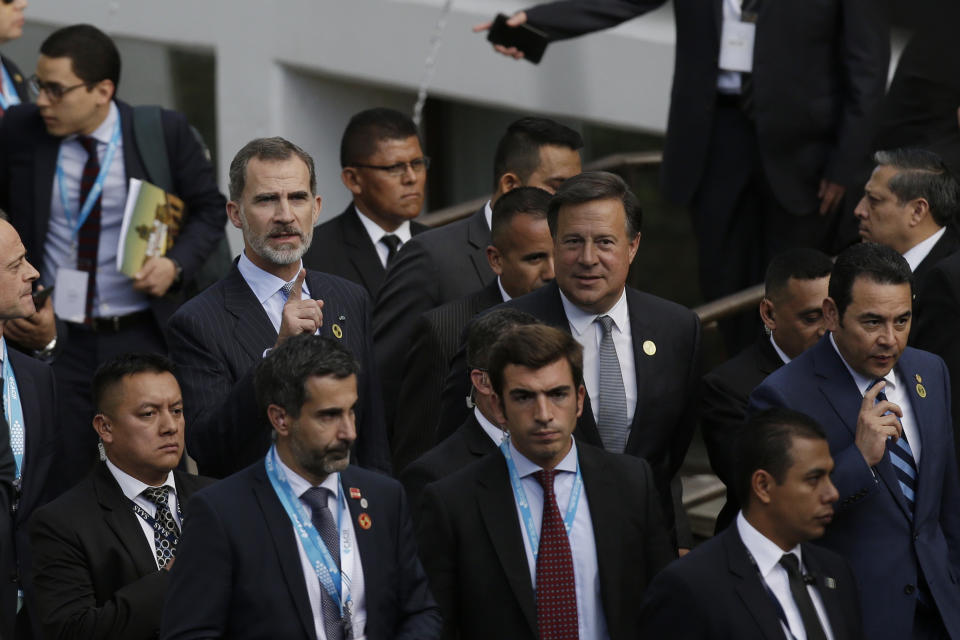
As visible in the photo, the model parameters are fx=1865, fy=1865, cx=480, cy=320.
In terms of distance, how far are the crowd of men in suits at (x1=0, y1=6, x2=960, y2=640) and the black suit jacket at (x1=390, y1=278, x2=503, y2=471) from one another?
0.01m

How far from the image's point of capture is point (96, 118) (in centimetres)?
789

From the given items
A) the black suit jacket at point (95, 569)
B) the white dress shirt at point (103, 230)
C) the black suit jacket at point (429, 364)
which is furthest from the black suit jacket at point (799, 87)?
the black suit jacket at point (95, 569)

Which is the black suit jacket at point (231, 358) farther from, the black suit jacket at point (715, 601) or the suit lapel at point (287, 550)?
the black suit jacket at point (715, 601)

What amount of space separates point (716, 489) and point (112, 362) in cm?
285

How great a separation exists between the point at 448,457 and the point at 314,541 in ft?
2.66

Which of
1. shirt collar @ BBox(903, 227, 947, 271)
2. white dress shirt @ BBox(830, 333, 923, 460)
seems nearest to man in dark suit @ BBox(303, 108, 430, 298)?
shirt collar @ BBox(903, 227, 947, 271)

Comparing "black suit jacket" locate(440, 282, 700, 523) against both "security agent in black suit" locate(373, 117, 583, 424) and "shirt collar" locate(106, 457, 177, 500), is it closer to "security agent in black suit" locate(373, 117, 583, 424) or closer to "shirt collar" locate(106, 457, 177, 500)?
"security agent in black suit" locate(373, 117, 583, 424)

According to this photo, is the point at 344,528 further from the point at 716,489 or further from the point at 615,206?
the point at 716,489

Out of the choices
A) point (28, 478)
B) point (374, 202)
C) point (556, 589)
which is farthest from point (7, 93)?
point (556, 589)

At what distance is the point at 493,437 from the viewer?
5836 millimetres

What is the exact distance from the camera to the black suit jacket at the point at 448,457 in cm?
579

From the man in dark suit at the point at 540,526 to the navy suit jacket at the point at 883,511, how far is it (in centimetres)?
68

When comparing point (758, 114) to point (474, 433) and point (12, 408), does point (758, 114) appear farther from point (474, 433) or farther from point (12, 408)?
Result: point (12, 408)

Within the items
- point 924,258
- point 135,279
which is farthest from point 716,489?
point 135,279
